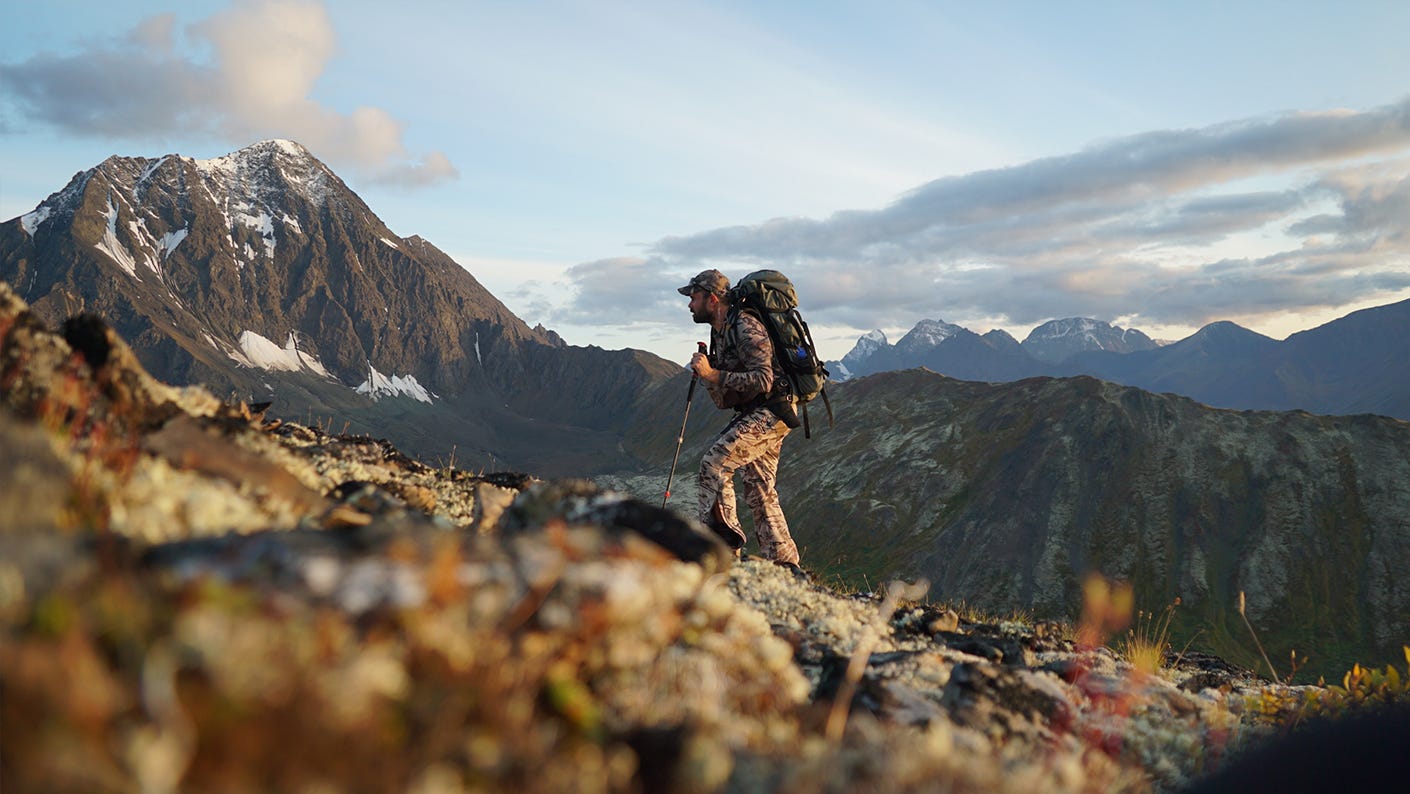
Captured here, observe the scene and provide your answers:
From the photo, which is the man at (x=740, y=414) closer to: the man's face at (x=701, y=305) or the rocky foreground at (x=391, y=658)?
the man's face at (x=701, y=305)

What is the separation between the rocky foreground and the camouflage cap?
272 inches

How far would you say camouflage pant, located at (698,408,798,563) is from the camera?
11.4m

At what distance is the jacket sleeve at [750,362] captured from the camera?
1123 centimetres

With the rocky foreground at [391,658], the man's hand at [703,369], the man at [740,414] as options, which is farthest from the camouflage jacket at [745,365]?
the rocky foreground at [391,658]

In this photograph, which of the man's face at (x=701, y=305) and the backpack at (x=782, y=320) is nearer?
the backpack at (x=782, y=320)

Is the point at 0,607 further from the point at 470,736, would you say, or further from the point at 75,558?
the point at 470,736

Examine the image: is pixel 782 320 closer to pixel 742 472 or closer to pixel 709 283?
pixel 709 283

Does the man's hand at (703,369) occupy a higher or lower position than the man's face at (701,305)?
lower

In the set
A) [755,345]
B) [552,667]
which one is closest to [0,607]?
[552,667]

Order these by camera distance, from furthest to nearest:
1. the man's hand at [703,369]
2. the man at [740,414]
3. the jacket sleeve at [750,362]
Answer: the man at [740,414] → the jacket sleeve at [750,362] → the man's hand at [703,369]

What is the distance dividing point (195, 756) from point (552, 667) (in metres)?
1.43

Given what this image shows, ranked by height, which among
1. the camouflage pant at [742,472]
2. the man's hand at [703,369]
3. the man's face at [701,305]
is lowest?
the camouflage pant at [742,472]

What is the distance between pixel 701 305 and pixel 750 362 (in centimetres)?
155

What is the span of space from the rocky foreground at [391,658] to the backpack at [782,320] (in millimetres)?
6050
